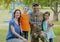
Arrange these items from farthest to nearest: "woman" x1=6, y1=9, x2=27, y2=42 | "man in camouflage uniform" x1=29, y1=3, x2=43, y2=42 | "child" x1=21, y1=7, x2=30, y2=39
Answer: "child" x1=21, y1=7, x2=30, y2=39
"man in camouflage uniform" x1=29, y1=3, x2=43, y2=42
"woman" x1=6, y1=9, x2=27, y2=42

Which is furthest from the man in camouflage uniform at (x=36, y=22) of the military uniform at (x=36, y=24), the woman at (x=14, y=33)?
the woman at (x=14, y=33)

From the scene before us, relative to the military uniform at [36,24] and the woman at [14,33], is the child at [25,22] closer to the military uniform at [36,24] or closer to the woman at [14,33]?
the military uniform at [36,24]

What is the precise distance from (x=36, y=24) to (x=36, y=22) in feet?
0.26

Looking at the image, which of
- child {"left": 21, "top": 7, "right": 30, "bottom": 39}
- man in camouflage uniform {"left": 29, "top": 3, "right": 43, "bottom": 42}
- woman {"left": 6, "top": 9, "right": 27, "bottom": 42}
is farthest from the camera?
child {"left": 21, "top": 7, "right": 30, "bottom": 39}

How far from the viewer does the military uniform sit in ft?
25.8

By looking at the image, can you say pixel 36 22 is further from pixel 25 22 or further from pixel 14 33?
pixel 14 33

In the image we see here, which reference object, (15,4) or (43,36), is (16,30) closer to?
(43,36)

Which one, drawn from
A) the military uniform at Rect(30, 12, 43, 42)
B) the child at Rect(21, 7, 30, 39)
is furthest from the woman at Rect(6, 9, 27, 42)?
the child at Rect(21, 7, 30, 39)

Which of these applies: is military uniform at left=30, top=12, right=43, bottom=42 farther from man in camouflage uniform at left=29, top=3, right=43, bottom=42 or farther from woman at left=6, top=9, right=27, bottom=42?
woman at left=6, top=9, right=27, bottom=42

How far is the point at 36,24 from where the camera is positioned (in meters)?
7.88

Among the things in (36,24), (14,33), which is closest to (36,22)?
(36,24)

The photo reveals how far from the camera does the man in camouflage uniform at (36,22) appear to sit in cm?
785

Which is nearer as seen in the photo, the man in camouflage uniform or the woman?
the woman

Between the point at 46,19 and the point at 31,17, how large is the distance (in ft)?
1.82
